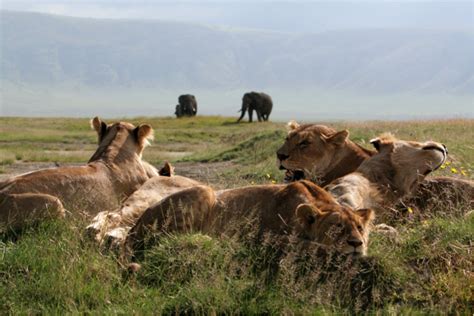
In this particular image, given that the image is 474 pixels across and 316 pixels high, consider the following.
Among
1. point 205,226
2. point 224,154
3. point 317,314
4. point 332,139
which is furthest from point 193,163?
point 317,314

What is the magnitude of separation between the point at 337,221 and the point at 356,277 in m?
0.42

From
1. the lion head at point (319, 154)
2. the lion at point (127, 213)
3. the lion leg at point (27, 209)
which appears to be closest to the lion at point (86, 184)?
the lion leg at point (27, 209)

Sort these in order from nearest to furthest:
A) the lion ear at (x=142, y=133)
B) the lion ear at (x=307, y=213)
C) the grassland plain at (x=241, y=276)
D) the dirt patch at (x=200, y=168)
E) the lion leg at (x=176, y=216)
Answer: the grassland plain at (x=241, y=276) < the lion ear at (x=307, y=213) < the lion leg at (x=176, y=216) < the lion ear at (x=142, y=133) < the dirt patch at (x=200, y=168)

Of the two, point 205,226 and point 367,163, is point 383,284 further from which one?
point 367,163

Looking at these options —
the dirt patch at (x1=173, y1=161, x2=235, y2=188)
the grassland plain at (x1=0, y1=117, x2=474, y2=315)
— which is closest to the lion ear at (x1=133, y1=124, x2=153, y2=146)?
the grassland plain at (x1=0, y1=117, x2=474, y2=315)

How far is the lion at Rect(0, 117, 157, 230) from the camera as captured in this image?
904cm

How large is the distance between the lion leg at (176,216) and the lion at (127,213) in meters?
0.23

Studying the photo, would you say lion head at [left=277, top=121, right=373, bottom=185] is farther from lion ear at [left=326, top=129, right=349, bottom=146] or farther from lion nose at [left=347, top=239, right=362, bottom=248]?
lion nose at [left=347, top=239, right=362, bottom=248]

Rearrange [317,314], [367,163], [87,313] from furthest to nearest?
[367,163] → [87,313] → [317,314]

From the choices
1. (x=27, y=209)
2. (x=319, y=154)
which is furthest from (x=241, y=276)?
(x=319, y=154)

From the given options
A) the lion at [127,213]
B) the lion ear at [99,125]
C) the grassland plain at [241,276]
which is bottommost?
the grassland plain at [241,276]

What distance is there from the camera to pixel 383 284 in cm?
688

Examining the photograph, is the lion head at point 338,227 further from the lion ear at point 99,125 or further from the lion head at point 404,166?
the lion ear at point 99,125

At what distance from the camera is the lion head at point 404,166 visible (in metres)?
9.28
